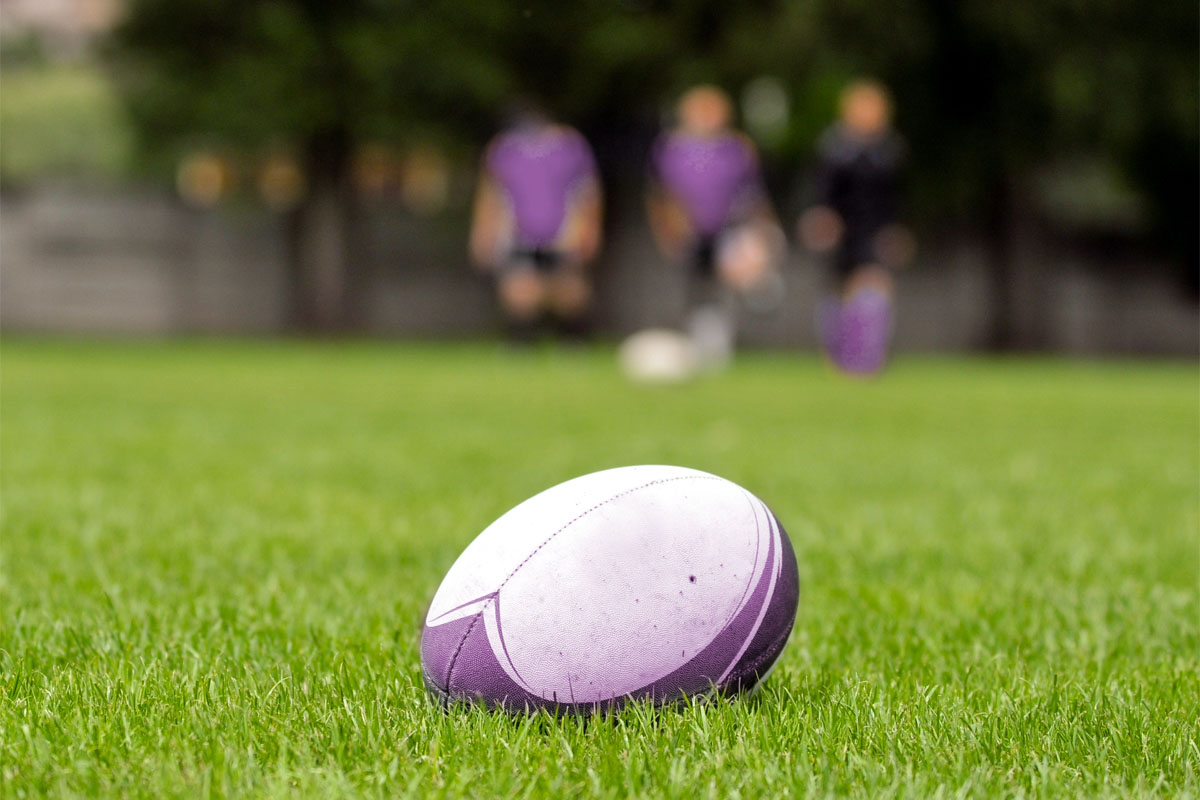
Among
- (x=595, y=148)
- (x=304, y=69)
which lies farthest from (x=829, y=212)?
(x=595, y=148)

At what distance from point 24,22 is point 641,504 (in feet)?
99.9

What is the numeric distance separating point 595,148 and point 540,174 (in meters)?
9.86

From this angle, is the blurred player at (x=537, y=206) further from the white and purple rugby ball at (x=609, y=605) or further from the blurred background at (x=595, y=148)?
the white and purple rugby ball at (x=609, y=605)

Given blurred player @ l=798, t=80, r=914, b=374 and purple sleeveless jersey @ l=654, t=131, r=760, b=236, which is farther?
purple sleeveless jersey @ l=654, t=131, r=760, b=236

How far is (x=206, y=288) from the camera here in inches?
959

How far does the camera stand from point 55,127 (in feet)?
107

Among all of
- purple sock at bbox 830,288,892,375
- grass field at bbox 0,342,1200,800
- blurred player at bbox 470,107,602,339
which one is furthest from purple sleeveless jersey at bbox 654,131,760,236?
grass field at bbox 0,342,1200,800

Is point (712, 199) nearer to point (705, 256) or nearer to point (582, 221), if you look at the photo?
point (705, 256)

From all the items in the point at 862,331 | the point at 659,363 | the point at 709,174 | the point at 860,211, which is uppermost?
the point at 709,174

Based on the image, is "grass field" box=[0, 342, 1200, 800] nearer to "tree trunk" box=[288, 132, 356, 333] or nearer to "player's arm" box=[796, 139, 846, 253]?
"player's arm" box=[796, 139, 846, 253]

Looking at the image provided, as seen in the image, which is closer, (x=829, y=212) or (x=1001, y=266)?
(x=829, y=212)

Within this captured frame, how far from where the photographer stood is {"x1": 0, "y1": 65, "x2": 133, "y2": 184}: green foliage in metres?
26.4

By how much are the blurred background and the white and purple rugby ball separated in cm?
1839

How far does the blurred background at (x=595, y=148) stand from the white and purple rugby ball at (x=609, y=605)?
18.4m
